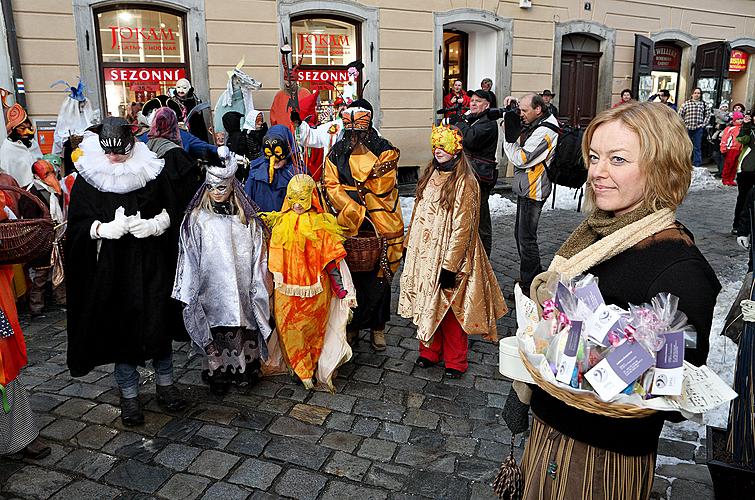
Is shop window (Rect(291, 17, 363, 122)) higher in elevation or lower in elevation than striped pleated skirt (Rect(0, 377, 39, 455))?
higher

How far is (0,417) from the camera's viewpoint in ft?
10.7

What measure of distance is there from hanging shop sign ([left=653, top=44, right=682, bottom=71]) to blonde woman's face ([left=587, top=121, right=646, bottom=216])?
1563 cm

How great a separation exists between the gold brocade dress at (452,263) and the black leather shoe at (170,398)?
181 centimetres

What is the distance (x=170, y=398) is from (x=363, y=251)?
1.77 m

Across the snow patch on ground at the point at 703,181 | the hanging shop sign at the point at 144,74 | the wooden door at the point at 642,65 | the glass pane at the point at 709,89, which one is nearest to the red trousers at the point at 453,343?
the hanging shop sign at the point at 144,74

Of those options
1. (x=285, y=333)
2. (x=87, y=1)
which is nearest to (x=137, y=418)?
(x=285, y=333)

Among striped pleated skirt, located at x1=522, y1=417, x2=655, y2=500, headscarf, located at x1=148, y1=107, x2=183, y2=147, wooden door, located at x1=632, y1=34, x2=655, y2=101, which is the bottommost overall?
striped pleated skirt, located at x1=522, y1=417, x2=655, y2=500

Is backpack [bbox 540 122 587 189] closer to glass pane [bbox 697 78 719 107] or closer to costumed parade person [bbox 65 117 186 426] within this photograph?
costumed parade person [bbox 65 117 186 426]

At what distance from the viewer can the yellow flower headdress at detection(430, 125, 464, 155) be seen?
4.11 m

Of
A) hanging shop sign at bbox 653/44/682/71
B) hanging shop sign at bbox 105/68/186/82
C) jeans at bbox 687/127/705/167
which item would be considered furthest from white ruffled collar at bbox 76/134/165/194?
hanging shop sign at bbox 653/44/682/71

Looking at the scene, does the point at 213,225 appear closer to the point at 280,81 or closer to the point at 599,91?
the point at 280,81

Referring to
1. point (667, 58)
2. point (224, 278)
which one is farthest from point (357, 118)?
point (667, 58)

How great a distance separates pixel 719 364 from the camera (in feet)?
14.6

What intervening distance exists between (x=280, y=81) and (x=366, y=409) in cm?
777
